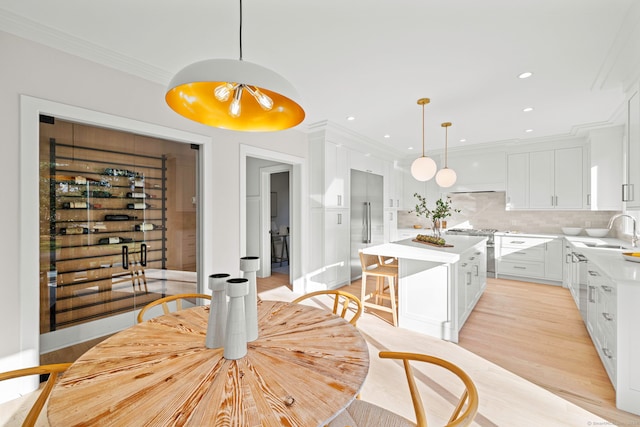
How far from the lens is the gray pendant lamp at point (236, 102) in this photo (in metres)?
0.94

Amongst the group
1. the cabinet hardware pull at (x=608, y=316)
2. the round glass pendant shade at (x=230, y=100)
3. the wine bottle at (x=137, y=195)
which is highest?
the round glass pendant shade at (x=230, y=100)

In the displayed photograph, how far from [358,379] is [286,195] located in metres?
6.20

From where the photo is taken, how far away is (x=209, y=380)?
0.92 m

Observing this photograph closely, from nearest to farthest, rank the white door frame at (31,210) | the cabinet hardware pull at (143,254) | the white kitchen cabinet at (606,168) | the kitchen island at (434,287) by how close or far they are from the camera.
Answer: the white door frame at (31,210)
the kitchen island at (434,287)
the cabinet hardware pull at (143,254)
the white kitchen cabinet at (606,168)

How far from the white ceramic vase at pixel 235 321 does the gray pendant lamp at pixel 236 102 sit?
69 cm

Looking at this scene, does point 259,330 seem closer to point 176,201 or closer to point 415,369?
point 415,369

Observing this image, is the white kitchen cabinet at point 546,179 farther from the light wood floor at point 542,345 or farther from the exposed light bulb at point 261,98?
the exposed light bulb at point 261,98

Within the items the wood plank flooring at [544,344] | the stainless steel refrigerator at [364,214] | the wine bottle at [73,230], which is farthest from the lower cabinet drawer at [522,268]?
the wine bottle at [73,230]

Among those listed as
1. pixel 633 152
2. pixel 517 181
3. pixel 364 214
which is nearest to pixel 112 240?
pixel 364 214

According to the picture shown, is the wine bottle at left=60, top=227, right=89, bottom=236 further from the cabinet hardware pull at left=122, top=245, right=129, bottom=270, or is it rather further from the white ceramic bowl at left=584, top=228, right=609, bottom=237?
the white ceramic bowl at left=584, top=228, right=609, bottom=237

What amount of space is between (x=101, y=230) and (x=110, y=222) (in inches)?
3.8

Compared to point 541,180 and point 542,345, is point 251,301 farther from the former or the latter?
point 541,180

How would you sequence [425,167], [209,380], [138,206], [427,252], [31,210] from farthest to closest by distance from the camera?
[425,167]
[427,252]
[138,206]
[31,210]
[209,380]

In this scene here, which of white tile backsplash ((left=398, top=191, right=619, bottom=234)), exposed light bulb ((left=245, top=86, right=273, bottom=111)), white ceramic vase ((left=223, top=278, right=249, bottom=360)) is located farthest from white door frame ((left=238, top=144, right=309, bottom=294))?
white tile backsplash ((left=398, top=191, right=619, bottom=234))
